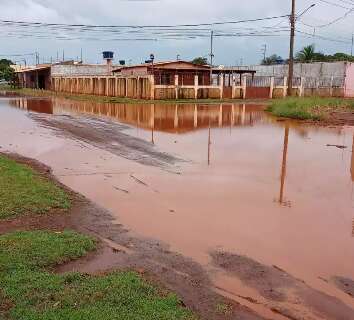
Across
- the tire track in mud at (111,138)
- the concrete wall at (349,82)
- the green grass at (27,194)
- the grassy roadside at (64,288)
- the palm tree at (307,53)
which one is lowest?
the tire track in mud at (111,138)

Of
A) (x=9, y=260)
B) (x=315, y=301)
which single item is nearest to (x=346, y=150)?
(x=315, y=301)

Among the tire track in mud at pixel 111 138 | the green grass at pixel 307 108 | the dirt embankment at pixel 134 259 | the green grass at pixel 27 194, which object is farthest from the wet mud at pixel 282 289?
the green grass at pixel 307 108

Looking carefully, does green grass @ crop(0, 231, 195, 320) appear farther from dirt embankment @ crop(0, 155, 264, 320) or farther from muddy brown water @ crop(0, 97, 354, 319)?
muddy brown water @ crop(0, 97, 354, 319)

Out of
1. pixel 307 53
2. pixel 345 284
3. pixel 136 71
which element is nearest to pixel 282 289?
pixel 345 284

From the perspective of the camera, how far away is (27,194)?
9359 millimetres

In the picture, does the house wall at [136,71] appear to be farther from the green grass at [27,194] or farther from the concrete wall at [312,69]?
the green grass at [27,194]

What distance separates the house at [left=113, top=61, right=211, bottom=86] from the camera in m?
50.4

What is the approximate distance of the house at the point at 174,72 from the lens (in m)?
50.4

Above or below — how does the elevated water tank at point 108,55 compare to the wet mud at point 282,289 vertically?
above

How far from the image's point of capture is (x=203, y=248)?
277 inches

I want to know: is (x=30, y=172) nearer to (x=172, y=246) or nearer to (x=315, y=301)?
(x=172, y=246)

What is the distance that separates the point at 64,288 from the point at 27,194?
4.54m

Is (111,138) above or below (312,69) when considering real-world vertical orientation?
below

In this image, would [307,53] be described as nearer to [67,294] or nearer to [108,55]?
[108,55]
